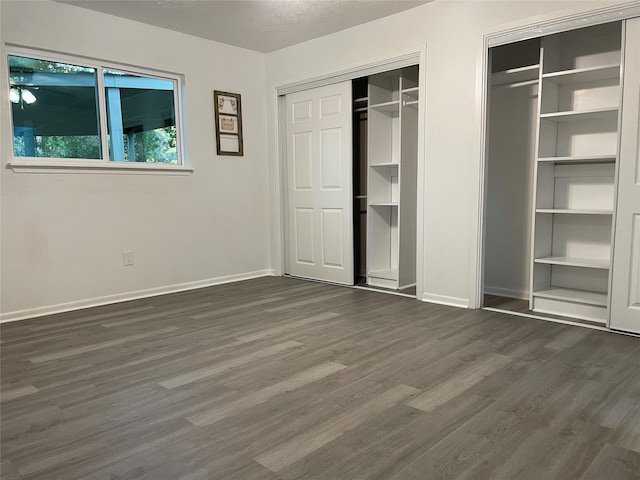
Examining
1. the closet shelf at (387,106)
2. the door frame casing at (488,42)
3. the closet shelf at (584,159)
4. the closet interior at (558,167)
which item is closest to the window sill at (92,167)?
the closet shelf at (387,106)

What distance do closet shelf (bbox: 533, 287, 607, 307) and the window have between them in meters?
3.54

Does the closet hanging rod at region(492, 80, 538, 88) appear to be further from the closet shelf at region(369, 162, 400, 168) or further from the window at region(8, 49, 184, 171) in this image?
the window at region(8, 49, 184, 171)

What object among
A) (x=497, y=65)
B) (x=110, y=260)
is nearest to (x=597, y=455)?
(x=497, y=65)

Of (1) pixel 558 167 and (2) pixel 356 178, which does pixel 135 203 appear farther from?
(1) pixel 558 167

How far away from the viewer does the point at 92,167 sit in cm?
401

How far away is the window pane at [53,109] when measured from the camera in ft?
12.2

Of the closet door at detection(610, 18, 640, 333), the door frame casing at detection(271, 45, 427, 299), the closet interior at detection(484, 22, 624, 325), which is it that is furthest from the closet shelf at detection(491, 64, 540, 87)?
the closet door at detection(610, 18, 640, 333)

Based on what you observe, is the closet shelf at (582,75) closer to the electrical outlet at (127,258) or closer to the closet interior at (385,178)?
the closet interior at (385,178)

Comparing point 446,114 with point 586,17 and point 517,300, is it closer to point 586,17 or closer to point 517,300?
point 586,17

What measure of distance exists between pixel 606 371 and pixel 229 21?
156 inches

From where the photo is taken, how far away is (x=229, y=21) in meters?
4.23

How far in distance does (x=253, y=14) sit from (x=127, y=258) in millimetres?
2450

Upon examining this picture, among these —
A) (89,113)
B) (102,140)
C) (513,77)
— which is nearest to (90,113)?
(89,113)

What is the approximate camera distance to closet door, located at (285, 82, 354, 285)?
15.5 ft
